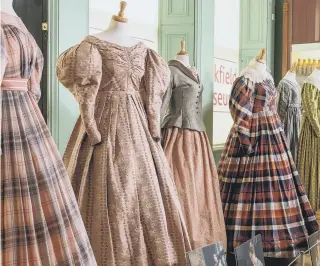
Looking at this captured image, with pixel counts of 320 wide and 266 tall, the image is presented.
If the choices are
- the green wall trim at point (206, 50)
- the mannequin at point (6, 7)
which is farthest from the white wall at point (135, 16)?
the mannequin at point (6, 7)

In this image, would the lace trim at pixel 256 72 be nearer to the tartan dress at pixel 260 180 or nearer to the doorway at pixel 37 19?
the tartan dress at pixel 260 180

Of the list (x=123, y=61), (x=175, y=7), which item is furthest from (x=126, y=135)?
(x=175, y=7)

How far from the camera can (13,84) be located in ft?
4.86

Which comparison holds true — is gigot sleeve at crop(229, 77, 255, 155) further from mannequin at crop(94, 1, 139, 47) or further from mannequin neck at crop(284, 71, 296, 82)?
mannequin neck at crop(284, 71, 296, 82)

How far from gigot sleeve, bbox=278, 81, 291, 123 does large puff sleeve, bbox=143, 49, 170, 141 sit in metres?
1.88

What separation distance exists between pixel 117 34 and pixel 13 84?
0.74 m

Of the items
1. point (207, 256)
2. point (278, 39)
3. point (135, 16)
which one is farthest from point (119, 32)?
point (278, 39)

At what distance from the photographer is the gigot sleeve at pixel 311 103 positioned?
3.83 meters

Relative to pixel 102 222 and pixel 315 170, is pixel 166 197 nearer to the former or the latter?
pixel 102 222

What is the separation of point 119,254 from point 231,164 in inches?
50.8

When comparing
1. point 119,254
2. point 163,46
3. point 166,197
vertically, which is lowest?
point 119,254

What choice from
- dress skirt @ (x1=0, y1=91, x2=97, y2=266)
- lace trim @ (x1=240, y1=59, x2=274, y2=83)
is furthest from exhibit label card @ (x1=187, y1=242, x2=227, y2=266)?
lace trim @ (x1=240, y1=59, x2=274, y2=83)

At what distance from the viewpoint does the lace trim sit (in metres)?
2.99

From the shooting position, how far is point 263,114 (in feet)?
9.79
